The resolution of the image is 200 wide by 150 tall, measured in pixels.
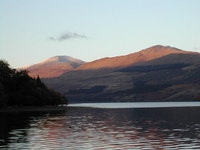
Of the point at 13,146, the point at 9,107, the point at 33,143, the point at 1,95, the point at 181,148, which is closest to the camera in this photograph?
the point at 181,148

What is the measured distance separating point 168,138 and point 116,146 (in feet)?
38.7

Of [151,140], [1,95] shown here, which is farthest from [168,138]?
[1,95]

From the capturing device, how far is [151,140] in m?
59.2

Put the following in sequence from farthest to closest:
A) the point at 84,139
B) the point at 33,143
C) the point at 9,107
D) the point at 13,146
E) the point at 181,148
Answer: the point at 9,107 → the point at 84,139 → the point at 33,143 → the point at 13,146 → the point at 181,148

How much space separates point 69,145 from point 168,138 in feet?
51.2

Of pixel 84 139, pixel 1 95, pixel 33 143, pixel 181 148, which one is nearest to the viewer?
pixel 181 148

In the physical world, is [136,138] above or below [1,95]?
below

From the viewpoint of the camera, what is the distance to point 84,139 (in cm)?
6138

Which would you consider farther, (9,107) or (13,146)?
(9,107)

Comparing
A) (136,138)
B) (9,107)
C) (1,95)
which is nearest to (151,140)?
(136,138)

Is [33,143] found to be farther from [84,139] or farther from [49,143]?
[84,139]

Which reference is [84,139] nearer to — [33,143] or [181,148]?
[33,143]

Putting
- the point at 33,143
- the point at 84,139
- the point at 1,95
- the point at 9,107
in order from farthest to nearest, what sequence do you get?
the point at 9,107 < the point at 1,95 < the point at 84,139 < the point at 33,143

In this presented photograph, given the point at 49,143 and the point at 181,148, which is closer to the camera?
the point at 181,148
